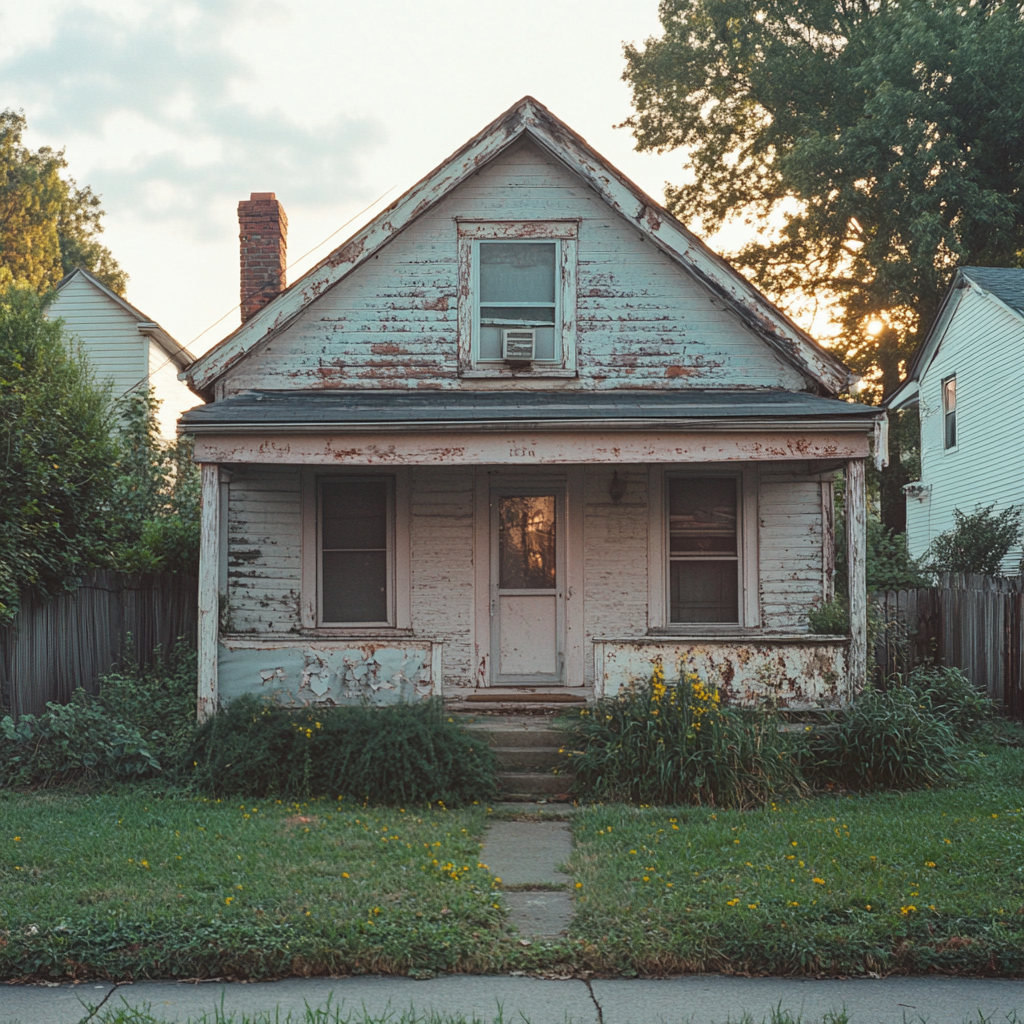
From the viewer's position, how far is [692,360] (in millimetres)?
10664

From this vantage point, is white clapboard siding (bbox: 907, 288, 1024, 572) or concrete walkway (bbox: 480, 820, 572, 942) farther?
white clapboard siding (bbox: 907, 288, 1024, 572)

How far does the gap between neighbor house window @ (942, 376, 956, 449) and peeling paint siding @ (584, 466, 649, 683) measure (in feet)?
39.3

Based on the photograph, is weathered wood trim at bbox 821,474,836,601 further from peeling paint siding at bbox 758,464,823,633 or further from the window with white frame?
the window with white frame

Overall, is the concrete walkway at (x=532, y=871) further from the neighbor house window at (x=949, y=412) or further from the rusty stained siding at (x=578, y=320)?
the neighbor house window at (x=949, y=412)

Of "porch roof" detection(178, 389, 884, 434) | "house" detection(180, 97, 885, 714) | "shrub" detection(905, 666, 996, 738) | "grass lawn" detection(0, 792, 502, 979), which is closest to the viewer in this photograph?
"grass lawn" detection(0, 792, 502, 979)

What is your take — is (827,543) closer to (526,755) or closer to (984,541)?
(526,755)

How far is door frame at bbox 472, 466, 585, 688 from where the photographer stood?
418 inches

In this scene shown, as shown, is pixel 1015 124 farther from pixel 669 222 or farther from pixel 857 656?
pixel 857 656

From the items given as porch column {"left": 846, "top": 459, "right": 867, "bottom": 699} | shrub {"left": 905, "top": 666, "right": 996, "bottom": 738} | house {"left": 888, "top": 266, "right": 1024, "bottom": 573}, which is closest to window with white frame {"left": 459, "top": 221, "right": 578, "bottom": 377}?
porch column {"left": 846, "top": 459, "right": 867, "bottom": 699}

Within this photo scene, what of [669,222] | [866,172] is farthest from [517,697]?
[866,172]

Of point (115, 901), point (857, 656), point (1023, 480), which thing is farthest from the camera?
point (1023, 480)

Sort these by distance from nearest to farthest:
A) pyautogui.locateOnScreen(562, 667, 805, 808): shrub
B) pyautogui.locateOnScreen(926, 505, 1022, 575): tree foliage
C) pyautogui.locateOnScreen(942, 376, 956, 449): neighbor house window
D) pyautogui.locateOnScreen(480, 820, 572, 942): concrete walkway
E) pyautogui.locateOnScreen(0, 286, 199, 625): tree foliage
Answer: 1. pyautogui.locateOnScreen(480, 820, 572, 942): concrete walkway
2. pyautogui.locateOnScreen(562, 667, 805, 808): shrub
3. pyautogui.locateOnScreen(0, 286, 199, 625): tree foliage
4. pyautogui.locateOnScreen(926, 505, 1022, 575): tree foliage
5. pyautogui.locateOnScreen(942, 376, 956, 449): neighbor house window

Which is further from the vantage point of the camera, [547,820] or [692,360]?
[692,360]

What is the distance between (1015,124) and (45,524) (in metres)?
23.0
